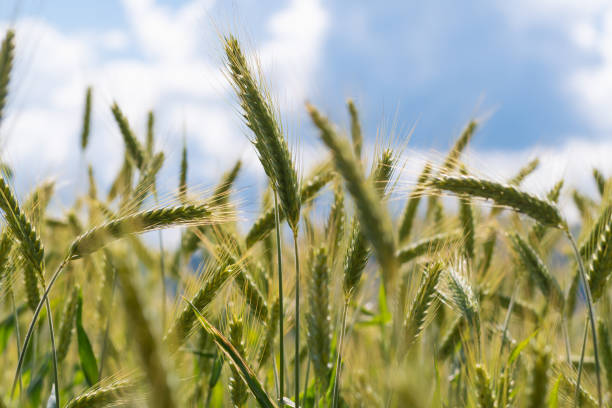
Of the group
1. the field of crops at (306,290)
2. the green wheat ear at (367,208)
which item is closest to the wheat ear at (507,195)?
the field of crops at (306,290)

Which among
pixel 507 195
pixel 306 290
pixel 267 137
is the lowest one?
pixel 306 290

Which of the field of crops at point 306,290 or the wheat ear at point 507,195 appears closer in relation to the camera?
the field of crops at point 306,290

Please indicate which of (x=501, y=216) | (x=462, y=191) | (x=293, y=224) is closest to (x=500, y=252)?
(x=501, y=216)

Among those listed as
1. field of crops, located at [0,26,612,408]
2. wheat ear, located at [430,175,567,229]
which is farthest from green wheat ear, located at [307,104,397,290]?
wheat ear, located at [430,175,567,229]

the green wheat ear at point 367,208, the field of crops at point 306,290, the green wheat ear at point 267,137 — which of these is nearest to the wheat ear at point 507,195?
the field of crops at point 306,290

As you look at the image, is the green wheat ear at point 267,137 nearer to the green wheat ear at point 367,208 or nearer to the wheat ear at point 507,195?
the green wheat ear at point 367,208

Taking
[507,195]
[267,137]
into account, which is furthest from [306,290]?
[507,195]

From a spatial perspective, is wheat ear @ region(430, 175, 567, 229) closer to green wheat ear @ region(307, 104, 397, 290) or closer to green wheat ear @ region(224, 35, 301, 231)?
green wheat ear @ region(224, 35, 301, 231)

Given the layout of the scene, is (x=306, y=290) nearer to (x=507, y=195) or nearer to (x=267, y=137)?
(x=267, y=137)

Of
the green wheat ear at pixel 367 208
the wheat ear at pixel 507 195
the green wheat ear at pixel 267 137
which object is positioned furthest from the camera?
the wheat ear at pixel 507 195

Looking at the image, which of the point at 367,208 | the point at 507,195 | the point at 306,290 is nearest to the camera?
the point at 367,208

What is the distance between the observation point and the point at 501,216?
325 cm

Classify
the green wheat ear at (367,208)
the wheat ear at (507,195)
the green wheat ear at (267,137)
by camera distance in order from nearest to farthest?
the green wheat ear at (367,208) → the green wheat ear at (267,137) → the wheat ear at (507,195)

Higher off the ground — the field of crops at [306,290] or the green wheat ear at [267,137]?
the green wheat ear at [267,137]
